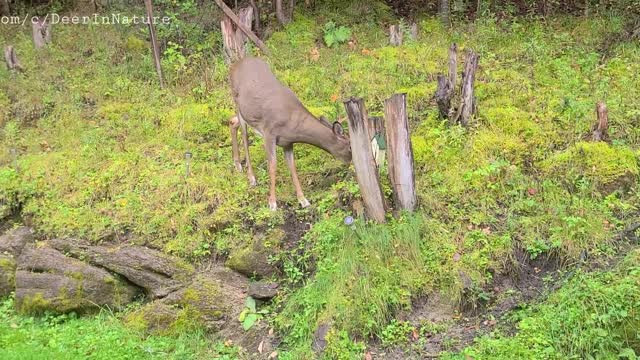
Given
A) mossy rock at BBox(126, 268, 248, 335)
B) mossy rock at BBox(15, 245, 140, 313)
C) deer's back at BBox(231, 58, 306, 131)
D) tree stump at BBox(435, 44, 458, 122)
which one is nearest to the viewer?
mossy rock at BBox(126, 268, 248, 335)

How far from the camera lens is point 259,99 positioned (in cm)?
693

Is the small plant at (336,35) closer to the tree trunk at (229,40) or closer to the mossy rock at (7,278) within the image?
the tree trunk at (229,40)

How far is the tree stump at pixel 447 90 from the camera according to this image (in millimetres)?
7254

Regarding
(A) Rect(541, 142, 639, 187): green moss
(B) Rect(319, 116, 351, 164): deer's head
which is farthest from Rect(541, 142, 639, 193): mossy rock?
(B) Rect(319, 116, 351, 164): deer's head

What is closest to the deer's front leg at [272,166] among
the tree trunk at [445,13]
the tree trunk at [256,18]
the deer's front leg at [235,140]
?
the deer's front leg at [235,140]

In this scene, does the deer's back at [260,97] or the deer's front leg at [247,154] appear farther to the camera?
the deer's front leg at [247,154]

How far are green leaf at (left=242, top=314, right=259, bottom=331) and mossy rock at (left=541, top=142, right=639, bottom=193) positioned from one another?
347 centimetres

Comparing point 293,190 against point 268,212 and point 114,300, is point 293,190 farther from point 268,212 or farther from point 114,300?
point 114,300

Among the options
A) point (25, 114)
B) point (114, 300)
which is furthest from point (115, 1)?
point (114, 300)

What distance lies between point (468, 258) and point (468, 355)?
3.59ft

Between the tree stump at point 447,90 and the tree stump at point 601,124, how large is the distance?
1634mm

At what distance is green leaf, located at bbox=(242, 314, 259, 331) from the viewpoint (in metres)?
5.89

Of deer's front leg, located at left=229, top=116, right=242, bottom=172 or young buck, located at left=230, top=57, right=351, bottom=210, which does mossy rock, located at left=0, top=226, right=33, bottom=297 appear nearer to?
deer's front leg, located at left=229, top=116, right=242, bottom=172

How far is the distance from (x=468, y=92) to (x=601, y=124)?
4.96 ft
